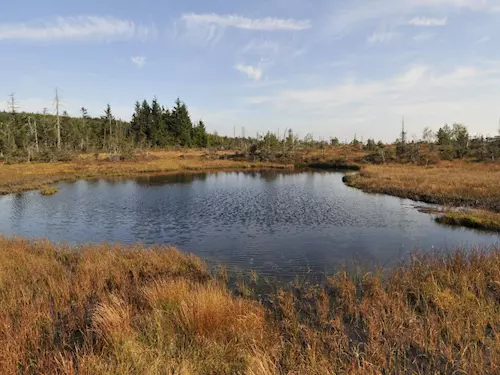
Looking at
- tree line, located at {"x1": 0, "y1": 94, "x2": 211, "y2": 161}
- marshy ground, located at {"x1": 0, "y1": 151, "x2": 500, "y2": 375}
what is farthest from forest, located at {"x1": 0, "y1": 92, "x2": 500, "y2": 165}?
marshy ground, located at {"x1": 0, "y1": 151, "x2": 500, "y2": 375}

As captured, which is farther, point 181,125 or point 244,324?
point 181,125

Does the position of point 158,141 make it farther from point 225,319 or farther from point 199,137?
point 225,319

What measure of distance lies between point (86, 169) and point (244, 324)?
190ft

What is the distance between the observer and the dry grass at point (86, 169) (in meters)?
40.3

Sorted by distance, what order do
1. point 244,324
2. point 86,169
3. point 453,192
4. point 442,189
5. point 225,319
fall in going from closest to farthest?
point 244,324, point 225,319, point 453,192, point 442,189, point 86,169

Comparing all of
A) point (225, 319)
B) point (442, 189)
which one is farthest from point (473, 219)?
point (225, 319)

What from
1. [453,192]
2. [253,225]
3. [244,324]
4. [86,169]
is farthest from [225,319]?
[86,169]

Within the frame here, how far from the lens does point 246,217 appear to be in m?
24.7

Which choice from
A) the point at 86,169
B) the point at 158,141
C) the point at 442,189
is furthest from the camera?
the point at 158,141

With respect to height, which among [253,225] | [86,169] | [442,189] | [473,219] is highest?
[86,169]

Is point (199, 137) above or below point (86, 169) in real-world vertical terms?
above

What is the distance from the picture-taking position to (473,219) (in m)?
21.1

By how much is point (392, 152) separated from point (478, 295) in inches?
2797

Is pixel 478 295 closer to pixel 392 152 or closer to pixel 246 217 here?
pixel 246 217
